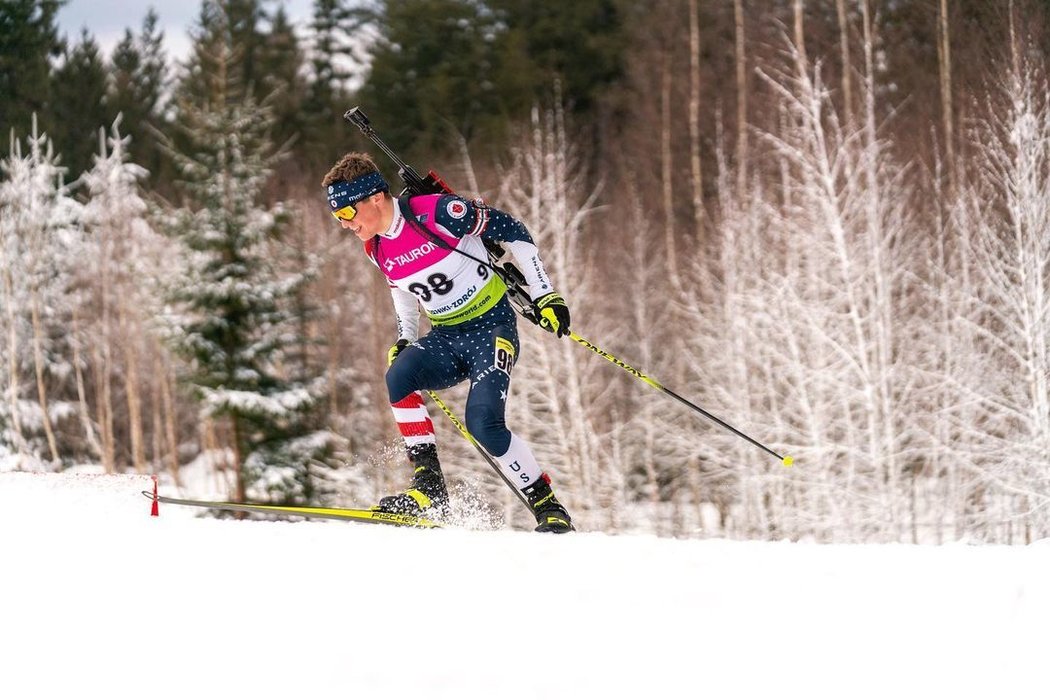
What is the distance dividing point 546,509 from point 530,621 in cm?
204

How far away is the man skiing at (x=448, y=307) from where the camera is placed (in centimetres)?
565

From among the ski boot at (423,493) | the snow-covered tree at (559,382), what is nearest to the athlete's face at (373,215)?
the ski boot at (423,493)

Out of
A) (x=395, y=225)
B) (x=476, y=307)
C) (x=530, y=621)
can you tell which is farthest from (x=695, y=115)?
(x=530, y=621)

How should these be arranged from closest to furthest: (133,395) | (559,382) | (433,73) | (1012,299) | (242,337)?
(1012,299)
(242,337)
(559,382)
(133,395)
(433,73)

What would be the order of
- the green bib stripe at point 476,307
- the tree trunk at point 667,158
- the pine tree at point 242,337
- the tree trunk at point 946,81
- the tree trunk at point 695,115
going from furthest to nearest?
1. the tree trunk at point 667,158
2. the tree trunk at point 695,115
3. the pine tree at point 242,337
4. the tree trunk at point 946,81
5. the green bib stripe at point 476,307

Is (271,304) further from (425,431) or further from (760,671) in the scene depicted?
(760,671)

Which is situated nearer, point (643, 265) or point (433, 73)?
point (643, 265)

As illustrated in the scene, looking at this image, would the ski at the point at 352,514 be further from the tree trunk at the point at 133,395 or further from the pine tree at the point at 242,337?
the tree trunk at the point at 133,395

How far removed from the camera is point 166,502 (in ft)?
19.9

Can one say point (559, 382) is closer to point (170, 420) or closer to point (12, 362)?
point (170, 420)

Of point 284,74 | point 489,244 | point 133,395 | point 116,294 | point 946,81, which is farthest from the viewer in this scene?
point 284,74

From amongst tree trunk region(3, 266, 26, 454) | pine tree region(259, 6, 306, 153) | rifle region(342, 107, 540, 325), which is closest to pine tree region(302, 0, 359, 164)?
pine tree region(259, 6, 306, 153)

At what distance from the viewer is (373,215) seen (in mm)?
5656

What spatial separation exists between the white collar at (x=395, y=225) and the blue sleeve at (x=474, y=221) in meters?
0.19
